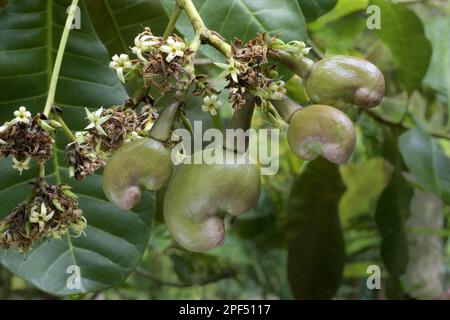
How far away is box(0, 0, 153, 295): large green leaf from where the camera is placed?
1.17 m

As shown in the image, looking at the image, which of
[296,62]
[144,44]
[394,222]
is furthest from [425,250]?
A: [144,44]

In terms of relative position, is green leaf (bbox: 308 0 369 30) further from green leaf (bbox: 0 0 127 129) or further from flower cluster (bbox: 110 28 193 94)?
flower cluster (bbox: 110 28 193 94)

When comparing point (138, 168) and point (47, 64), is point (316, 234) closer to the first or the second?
point (47, 64)

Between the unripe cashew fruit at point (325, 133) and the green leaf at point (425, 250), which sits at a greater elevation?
the green leaf at point (425, 250)

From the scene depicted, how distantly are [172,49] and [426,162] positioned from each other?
3.55 feet

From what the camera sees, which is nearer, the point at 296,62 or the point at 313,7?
the point at 296,62

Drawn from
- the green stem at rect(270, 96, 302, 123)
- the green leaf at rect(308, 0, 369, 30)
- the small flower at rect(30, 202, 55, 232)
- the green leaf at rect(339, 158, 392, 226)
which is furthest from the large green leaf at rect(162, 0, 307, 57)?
the green leaf at rect(339, 158, 392, 226)

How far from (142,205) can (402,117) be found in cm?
97

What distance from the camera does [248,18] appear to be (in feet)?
3.38

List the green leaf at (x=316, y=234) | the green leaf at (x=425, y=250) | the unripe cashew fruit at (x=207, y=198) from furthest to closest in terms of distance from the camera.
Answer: the green leaf at (x=425, y=250) < the green leaf at (x=316, y=234) < the unripe cashew fruit at (x=207, y=198)

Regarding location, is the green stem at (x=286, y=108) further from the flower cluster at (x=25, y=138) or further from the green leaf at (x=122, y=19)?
the green leaf at (x=122, y=19)

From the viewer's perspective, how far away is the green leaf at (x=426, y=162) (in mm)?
1674

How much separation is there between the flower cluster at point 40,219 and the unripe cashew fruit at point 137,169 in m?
0.13

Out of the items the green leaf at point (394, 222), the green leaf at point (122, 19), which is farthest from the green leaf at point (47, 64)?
the green leaf at point (394, 222)
